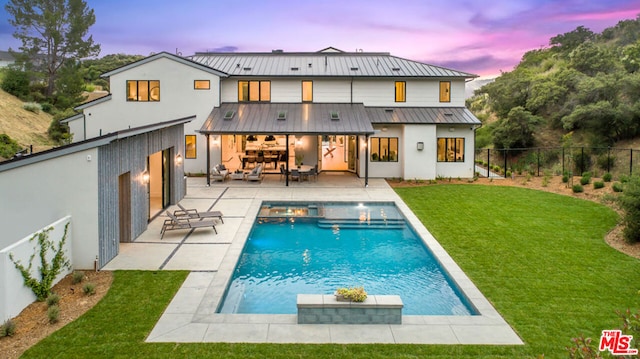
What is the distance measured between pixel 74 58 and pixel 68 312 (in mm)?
42243

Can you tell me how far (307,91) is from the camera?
2512cm

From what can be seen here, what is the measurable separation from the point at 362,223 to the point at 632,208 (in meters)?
7.62

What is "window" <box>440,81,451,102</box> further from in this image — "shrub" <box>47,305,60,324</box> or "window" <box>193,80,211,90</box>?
"shrub" <box>47,305,60,324</box>

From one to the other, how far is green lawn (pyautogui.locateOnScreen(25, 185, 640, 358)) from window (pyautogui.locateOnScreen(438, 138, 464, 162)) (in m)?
7.81

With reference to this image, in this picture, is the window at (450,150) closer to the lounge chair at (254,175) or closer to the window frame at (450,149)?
the window frame at (450,149)

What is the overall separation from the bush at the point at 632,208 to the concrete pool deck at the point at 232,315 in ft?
16.3

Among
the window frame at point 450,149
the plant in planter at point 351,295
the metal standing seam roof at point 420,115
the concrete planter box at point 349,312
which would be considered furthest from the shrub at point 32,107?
the plant in planter at point 351,295

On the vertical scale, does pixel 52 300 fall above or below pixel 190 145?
below

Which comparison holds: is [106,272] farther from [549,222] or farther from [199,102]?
[199,102]

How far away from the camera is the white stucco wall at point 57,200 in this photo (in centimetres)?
988

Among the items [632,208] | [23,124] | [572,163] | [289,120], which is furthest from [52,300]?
[23,124]

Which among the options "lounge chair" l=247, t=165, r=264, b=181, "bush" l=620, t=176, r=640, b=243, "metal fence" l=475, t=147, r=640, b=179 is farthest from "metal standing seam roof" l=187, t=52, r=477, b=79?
"bush" l=620, t=176, r=640, b=243

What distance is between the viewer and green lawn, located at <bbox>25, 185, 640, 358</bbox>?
22.5 ft

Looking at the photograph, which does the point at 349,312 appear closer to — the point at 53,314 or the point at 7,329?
the point at 53,314
